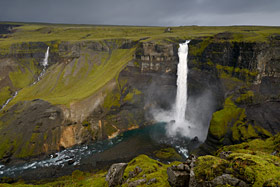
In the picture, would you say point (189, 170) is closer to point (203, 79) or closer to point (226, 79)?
point (226, 79)

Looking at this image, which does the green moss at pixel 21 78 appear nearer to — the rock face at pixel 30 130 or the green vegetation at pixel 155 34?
the green vegetation at pixel 155 34

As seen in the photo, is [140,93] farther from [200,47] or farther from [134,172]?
[134,172]

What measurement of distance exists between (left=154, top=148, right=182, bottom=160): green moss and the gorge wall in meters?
6.95

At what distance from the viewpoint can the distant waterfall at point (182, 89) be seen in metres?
70.9

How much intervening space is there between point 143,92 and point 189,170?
2464 inches

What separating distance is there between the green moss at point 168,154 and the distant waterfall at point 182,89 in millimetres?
21113

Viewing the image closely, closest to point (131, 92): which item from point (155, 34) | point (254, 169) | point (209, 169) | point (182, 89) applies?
point (182, 89)

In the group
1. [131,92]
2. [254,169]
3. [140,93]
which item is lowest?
[140,93]

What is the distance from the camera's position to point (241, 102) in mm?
50719

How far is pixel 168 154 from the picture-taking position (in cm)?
4797

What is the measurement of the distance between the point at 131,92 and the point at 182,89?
69.7ft

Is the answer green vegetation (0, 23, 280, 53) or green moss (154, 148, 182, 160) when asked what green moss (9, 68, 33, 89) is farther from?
green moss (154, 148, 182, 160)

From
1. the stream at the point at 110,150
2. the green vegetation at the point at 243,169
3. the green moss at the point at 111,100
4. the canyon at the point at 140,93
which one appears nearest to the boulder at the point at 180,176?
the green vegetation at the point at 243,169

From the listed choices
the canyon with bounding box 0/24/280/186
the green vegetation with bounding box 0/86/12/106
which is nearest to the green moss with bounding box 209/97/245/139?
the canyon with bounding box 0/24/280/186
